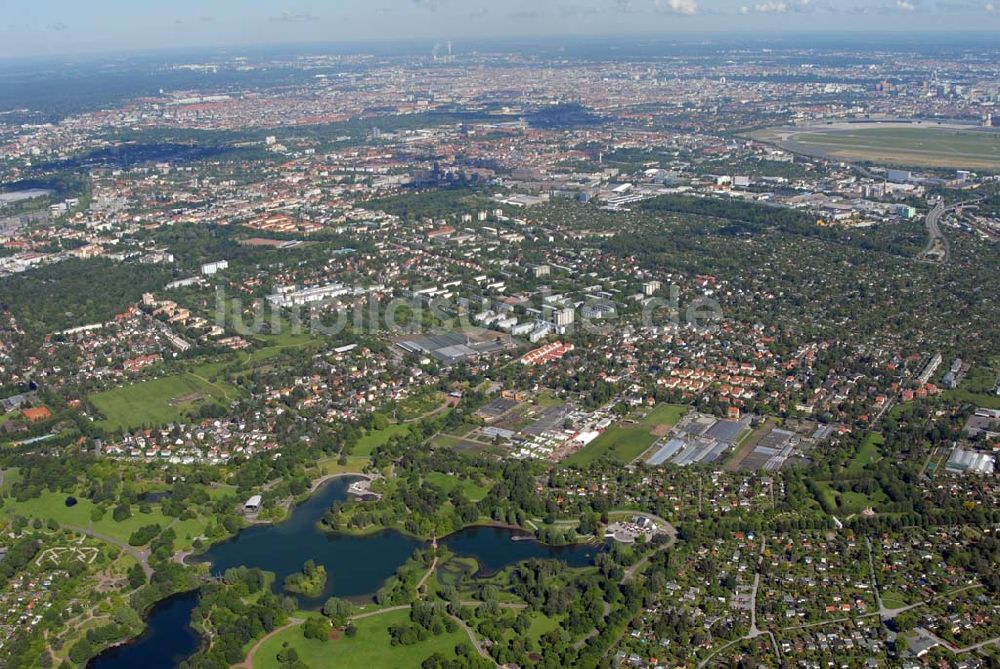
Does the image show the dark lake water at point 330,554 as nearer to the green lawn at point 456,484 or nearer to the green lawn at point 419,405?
the green lawn at point 456,484

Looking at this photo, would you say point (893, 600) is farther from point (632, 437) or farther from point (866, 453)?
point (632, 437)

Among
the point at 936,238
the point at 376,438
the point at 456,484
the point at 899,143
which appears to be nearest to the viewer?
the point at 456,484

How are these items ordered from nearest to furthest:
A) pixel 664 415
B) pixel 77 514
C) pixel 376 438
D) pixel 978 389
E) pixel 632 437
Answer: pixel 77 514
pixel 632 437
pixel 376 438
pixel 664 415
pixel 978 389

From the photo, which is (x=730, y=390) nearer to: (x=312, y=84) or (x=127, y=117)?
(x=127, y=117)

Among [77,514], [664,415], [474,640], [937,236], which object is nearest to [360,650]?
[474,640]

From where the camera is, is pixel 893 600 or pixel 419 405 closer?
Result: pixel 893 600

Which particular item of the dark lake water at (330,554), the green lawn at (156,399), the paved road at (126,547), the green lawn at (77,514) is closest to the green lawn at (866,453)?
the dark lake water at (330,554)

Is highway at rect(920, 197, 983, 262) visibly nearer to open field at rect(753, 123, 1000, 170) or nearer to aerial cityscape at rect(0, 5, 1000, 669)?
aerial cityscape at rect(0, 5, 1000, 669)
